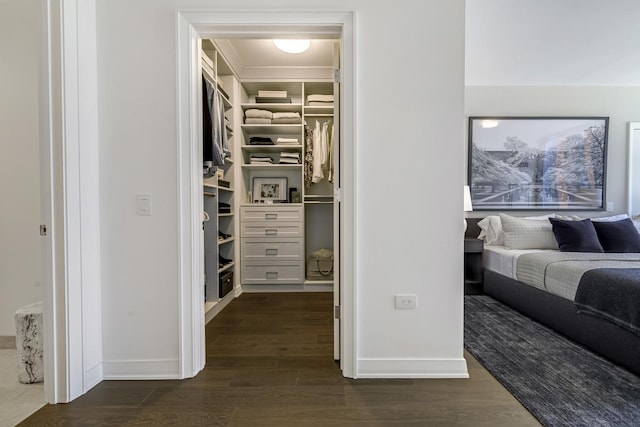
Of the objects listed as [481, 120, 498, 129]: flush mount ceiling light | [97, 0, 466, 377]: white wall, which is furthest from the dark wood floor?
[481, 120, 498, 129]: flush mount ceiling light

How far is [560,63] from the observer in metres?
3.79

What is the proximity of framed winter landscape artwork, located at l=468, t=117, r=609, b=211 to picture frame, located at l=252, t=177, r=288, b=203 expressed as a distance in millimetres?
2421

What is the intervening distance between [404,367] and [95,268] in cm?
191

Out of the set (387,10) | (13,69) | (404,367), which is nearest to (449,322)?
(404,367)

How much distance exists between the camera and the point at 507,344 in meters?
2.44

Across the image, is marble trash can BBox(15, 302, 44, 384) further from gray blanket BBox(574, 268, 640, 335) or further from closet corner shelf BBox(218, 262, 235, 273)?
gray blanket BBox(574, 268, 640, 335)

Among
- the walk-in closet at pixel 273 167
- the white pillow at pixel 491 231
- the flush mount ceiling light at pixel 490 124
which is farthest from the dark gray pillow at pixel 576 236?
the walk-in closet at pixel 273 167

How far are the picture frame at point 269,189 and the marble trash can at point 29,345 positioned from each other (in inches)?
103

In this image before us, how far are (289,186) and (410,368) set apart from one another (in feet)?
9.22

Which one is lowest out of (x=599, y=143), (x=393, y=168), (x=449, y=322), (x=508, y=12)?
(x=449, y=322)

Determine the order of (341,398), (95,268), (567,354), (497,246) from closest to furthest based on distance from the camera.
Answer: (341,398) < (95,268) < (567,354) < (497,246)

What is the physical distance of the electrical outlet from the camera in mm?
1986

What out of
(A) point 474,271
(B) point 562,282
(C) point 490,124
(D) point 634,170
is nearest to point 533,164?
(C) point 490,124

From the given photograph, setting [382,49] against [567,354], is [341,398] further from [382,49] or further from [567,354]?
[382,49]
